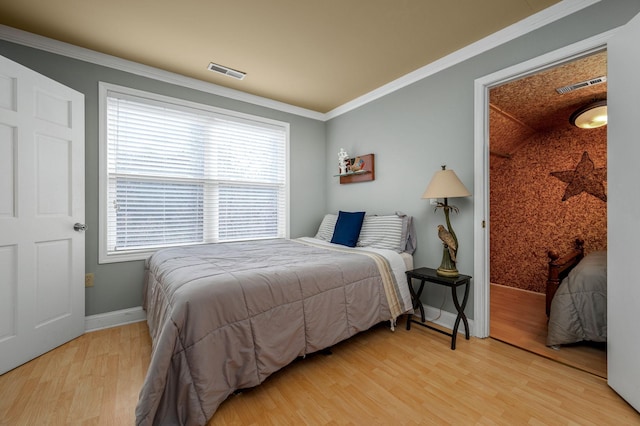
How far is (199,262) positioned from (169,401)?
3.01ft

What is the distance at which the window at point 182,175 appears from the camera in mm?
2629

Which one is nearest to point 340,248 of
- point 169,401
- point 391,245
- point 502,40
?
point 391,245

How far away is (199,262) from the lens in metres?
2.06

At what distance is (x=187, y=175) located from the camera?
3.02m

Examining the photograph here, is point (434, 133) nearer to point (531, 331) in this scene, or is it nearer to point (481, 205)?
point (481, 205)

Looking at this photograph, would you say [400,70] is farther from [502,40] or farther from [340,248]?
[340,248]

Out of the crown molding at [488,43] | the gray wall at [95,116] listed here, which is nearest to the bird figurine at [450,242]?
the crown molding at [488,43]

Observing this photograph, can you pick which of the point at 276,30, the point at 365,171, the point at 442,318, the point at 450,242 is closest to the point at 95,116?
the point at 276,30

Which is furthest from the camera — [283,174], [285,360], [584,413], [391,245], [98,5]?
[283,174]

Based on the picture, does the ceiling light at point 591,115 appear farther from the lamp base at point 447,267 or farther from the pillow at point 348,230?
the pillow at point 348,230

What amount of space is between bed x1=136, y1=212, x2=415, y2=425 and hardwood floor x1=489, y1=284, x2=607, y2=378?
93 cm

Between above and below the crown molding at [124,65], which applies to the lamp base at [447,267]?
Result: below

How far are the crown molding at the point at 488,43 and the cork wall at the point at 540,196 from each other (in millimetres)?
964

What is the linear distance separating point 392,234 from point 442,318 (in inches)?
35.8
